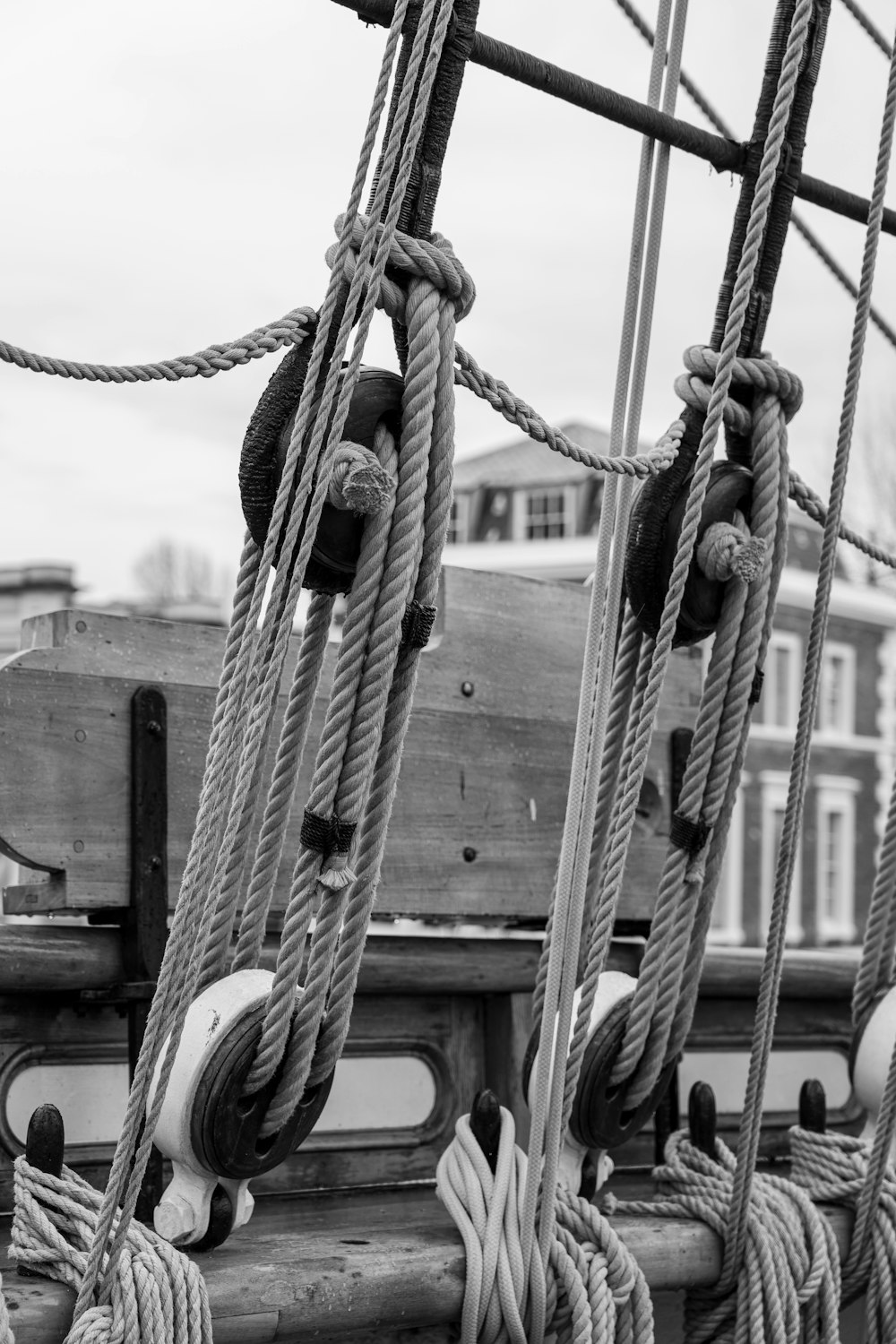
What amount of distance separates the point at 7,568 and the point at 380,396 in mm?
24183

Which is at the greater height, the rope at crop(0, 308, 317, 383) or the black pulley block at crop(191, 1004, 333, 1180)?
the rope at crop(0, 308, 317, 383)

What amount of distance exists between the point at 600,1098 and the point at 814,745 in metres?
24.0

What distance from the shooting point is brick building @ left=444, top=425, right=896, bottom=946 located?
24.4 m

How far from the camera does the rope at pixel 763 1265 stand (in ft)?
6.89

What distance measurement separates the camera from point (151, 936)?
2.25m

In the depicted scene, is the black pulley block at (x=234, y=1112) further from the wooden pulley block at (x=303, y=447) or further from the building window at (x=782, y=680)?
the building window at (x=782, y=680)

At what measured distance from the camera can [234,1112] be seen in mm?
1745

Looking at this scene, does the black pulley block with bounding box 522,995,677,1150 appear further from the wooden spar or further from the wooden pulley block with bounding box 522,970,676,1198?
the wooden spar

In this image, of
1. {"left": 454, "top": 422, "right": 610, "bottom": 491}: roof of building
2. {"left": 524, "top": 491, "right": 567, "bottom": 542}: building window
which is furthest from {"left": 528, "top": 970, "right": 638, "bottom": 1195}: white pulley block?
{"left": 524, "top": 491, "right": 567, "bottom": 542}: building window

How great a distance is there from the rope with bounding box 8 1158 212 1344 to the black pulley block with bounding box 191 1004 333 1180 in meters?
0.11

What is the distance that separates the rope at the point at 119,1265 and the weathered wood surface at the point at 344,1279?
35mm

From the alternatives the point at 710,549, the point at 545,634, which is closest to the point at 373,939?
the point at 545,634

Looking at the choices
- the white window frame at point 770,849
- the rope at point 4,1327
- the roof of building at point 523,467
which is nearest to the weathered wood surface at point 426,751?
the rope at point 4,1327

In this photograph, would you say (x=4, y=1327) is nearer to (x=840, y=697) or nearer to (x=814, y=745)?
(x=814, y=745)
